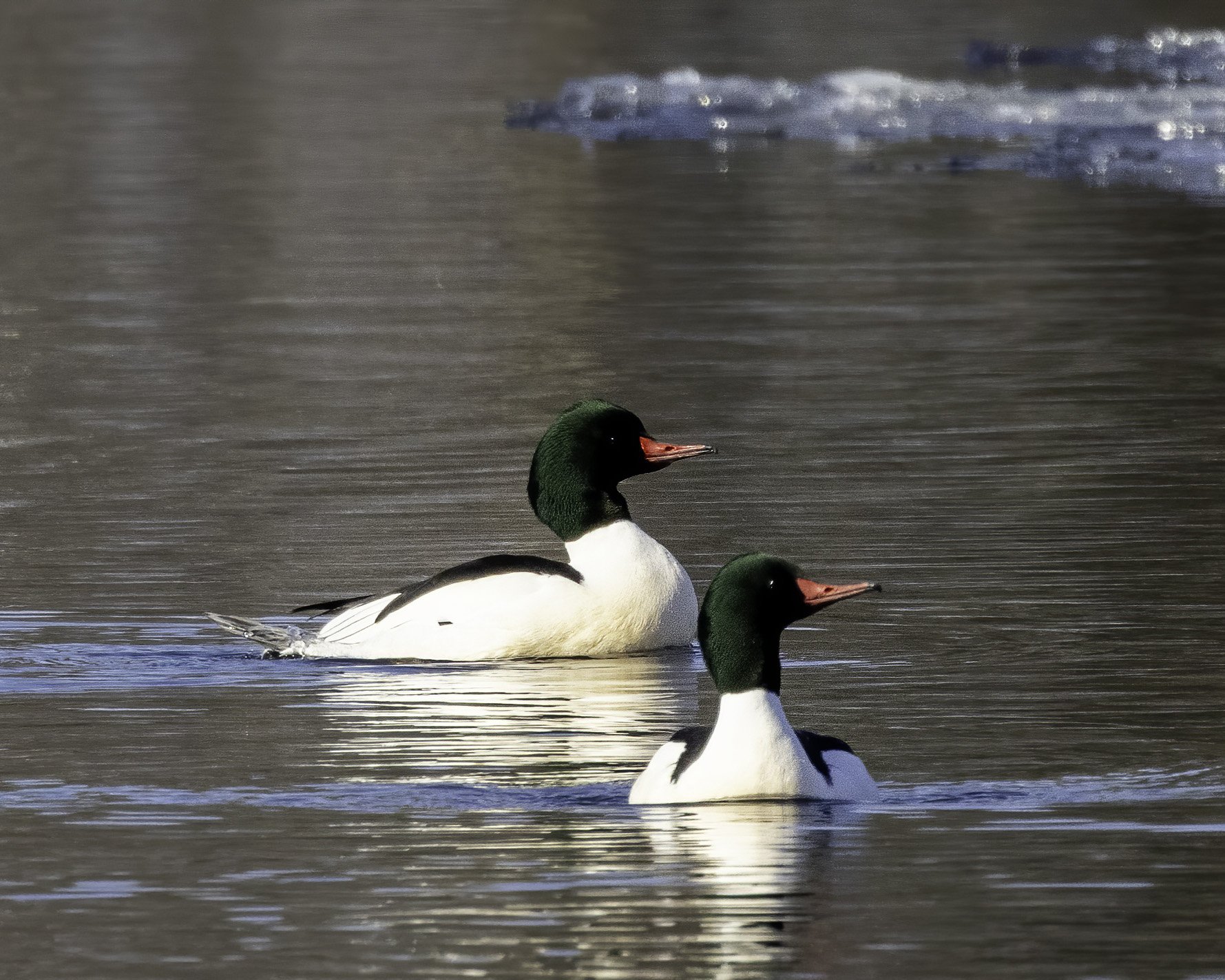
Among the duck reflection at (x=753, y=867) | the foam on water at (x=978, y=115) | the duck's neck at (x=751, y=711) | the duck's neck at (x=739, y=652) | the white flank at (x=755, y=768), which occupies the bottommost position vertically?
the duck reflection at (x=753, y=867)

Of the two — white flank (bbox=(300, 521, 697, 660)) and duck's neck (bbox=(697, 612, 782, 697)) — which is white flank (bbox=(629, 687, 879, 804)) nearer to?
duck's neck (bbox=(697, 612, 782, 697))

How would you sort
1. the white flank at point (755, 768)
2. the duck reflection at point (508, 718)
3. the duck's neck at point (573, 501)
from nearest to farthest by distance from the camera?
the white flank at point (755, 768) → the duck reflection at point (508, 718) → the duck's neck at point (573, 501)

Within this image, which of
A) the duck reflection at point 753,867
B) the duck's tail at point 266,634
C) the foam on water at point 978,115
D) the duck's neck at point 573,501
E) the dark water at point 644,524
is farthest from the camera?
the foam on water at point 978,115

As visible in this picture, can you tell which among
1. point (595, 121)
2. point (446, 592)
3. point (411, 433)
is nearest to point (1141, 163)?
point (595, 121)

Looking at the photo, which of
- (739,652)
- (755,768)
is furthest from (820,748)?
(739,652)

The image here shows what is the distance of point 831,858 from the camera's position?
7156 millimetres

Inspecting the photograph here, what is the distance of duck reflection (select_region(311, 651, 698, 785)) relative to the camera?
8.29m

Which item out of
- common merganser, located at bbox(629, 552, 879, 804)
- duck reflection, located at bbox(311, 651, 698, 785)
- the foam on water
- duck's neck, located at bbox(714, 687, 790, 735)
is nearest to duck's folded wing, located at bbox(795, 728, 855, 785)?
common merganser, located at bbox(629, 552, 879, 804)

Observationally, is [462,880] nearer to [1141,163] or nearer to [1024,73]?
[1141,163]

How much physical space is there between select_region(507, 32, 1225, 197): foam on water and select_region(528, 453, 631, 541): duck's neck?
57.4 ft

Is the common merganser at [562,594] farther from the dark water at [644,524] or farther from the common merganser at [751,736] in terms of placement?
the common merganser at [751,736]

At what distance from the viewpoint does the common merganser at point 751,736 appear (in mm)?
7668

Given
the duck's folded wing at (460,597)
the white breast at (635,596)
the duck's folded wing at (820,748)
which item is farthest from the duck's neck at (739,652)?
the white breast at (635,596)

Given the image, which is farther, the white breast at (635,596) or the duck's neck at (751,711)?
the white breast at (635,596)
